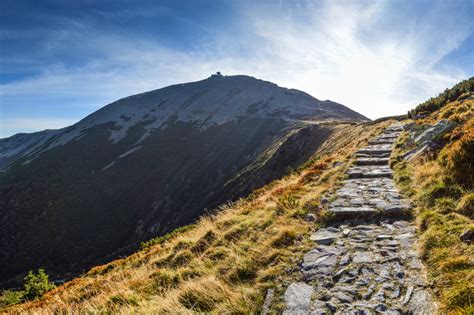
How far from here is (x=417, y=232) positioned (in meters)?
5.42

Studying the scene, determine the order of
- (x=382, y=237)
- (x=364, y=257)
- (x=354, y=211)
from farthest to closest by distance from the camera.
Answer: (x=354, y=211) → (x=382, y=237) → (x=364, y=257)

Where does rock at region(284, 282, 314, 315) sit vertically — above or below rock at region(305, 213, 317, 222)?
below

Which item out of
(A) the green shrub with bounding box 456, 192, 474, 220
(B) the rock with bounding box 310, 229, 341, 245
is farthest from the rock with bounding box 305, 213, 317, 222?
(A) the green shrub with bounding box 456, 192, 474, 220

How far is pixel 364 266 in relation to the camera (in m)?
4.50

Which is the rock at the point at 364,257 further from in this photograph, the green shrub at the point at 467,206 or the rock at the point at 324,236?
the green shrub at the point at 467,206

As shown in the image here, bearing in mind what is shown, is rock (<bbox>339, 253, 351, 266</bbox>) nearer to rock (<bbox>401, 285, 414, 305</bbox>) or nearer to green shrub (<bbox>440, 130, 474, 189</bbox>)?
rock (<bbox>401, 285, 414, 305</bbox>)

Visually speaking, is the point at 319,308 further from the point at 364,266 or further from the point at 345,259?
the point at 345,259

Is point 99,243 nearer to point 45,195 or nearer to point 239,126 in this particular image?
point 45,195

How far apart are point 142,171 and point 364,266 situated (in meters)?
94.2

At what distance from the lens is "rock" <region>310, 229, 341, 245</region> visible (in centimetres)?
568

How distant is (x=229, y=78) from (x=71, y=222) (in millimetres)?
143914

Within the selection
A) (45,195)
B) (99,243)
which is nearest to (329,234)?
(99,243)

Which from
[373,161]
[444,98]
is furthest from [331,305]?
[444,98]

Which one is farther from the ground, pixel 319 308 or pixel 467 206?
pixel 467 206
